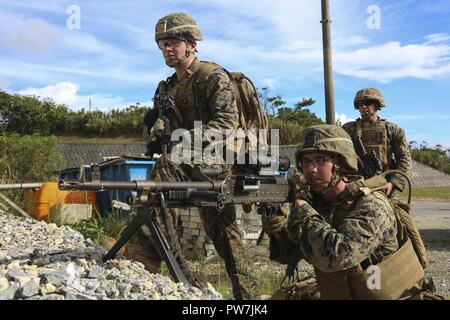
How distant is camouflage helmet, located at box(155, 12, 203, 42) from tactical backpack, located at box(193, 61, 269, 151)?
262mm

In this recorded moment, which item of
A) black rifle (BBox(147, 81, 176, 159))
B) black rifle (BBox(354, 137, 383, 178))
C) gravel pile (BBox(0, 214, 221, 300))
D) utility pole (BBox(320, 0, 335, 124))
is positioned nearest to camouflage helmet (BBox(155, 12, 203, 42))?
black rifle (BBox(147, 81, 176, 159))

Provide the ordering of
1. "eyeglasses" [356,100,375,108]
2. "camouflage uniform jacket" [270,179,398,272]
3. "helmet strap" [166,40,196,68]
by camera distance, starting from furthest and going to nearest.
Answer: "eyeglasses" [356,100,375,108], "helmet strap" [166,40,196,68], "camouflage uniform jacket" [270,179,398,272]

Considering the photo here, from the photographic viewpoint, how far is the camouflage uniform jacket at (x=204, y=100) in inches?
162

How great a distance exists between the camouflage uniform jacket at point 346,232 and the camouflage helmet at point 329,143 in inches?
7.6

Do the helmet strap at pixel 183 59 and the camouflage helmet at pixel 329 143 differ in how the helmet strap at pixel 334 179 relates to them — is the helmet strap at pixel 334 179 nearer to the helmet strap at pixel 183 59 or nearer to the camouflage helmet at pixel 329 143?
the camouflage helmet at pixel 329 143

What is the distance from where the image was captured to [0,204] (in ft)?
27.0

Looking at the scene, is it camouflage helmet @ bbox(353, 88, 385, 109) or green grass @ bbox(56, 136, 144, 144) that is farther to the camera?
green grass @ bbox(56, 136, 144, 144)

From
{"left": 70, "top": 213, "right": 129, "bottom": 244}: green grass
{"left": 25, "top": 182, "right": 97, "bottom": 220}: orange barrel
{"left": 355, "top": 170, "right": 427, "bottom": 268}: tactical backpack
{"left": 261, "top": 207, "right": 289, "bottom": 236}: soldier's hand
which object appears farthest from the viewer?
{"left": 25, "top": 182, "right": 97, "bottom": 220}: orange barrel

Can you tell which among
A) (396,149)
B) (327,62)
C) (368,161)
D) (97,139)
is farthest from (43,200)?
(97,139)

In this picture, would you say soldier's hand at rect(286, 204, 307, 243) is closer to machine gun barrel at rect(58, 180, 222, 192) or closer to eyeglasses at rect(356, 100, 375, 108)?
machine gun barrel at rect(58, 180, 222, 192)

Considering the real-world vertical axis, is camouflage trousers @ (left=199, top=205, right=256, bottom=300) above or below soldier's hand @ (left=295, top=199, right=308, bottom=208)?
below

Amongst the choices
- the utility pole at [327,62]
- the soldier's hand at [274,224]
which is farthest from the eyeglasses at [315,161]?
the utility pole at [327,62]

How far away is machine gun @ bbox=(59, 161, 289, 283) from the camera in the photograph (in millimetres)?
3346
